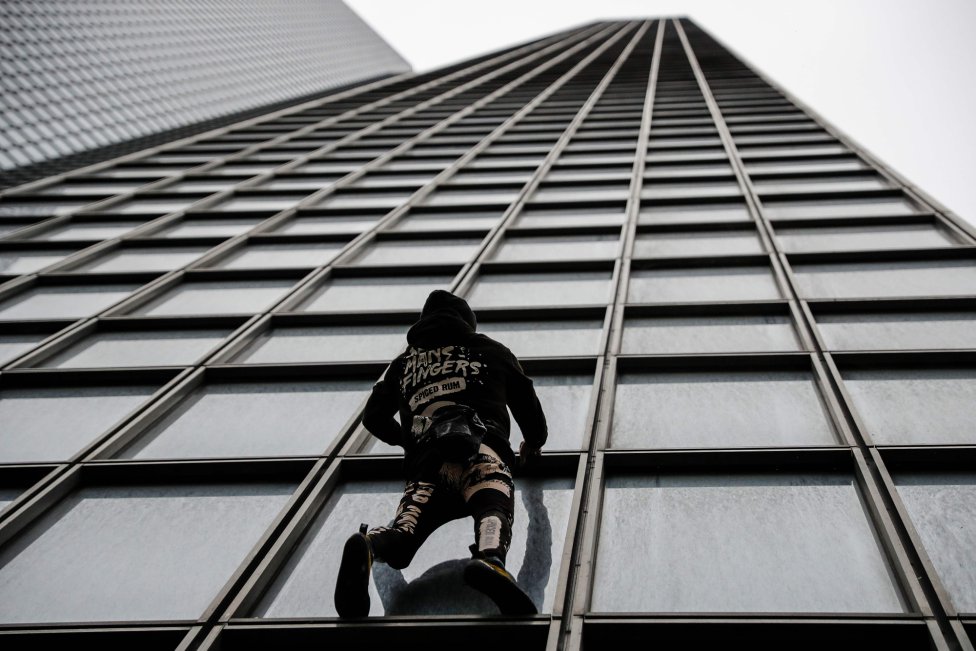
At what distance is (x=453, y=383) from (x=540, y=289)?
17.9 ft

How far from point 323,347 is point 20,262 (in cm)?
680

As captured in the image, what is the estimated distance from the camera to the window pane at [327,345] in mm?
8266

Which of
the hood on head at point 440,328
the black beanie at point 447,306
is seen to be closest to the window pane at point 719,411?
the black beanie at point 447,306

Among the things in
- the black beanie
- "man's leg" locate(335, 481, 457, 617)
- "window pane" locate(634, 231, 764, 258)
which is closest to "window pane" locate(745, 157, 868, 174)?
"window pane" locate(634, 231, 764, 258)

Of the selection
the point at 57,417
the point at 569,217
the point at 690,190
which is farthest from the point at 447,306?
the point at 690,190

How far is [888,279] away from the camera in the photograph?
30.9 ft

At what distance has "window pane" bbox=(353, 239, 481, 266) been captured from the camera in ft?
37.6

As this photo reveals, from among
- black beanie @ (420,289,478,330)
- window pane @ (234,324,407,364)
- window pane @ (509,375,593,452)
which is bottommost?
black beanie @ (420,289,478,330)

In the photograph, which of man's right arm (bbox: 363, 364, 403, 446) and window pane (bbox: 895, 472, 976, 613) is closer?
window pane (bbox: 895, 472, 976, 613)

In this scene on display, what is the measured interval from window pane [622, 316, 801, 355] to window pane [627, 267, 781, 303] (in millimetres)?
619

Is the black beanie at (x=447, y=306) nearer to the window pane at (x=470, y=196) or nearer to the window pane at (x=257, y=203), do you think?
the window pane at (x=470, y=196)

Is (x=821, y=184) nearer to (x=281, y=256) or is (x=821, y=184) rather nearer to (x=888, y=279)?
(x=888, y=279)

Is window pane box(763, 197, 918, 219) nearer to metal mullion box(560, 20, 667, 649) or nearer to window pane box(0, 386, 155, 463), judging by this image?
metal mullion box(560, 20, 667, 649)

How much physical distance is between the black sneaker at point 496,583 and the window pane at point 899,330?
4.98 m
